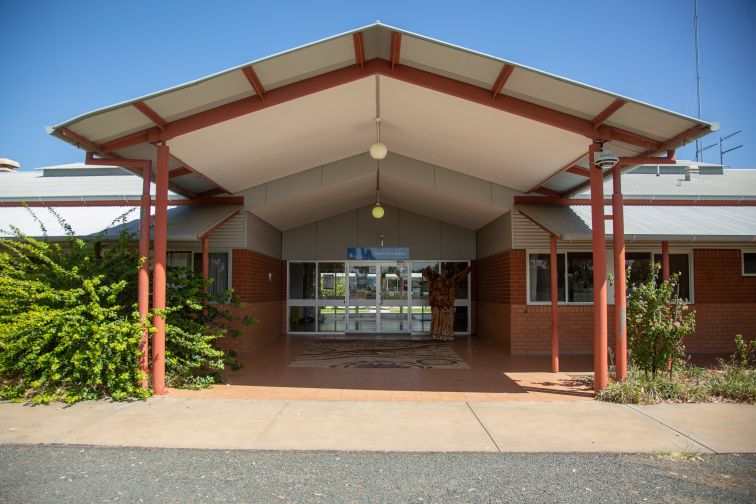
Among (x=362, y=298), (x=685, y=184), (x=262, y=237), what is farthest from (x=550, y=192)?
(x=262, y=237)

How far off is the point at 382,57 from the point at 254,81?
5.74ft

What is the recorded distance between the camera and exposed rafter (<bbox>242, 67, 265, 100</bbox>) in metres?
7.02

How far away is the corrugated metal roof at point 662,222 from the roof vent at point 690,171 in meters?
2.34

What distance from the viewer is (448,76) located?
25.2ft

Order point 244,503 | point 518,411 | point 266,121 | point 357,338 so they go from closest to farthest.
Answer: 1. point 244,503
2. point 518,411
3. point 266,121
4. point 357,338

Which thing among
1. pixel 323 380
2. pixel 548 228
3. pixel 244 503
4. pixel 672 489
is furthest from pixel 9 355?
pixel 548 228

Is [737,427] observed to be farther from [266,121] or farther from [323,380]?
[266,121]

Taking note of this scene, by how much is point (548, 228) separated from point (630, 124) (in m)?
3.11

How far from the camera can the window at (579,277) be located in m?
12.3

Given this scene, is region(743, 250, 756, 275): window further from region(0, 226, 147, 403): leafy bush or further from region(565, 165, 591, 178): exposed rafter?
region(0, 226, 147, 403): leafy bush

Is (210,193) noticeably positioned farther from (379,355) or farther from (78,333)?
(78,333)

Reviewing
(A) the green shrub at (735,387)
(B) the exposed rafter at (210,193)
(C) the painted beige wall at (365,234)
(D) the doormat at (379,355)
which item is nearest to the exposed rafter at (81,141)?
(B) the exposed rafter at (210,193)

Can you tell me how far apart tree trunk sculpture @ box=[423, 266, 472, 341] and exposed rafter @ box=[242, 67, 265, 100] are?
8.72 metres

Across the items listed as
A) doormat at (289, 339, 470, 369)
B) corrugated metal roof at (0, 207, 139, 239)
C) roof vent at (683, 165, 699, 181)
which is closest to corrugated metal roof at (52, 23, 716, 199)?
corrugated metal roof at (0, 207, 139, 239)
